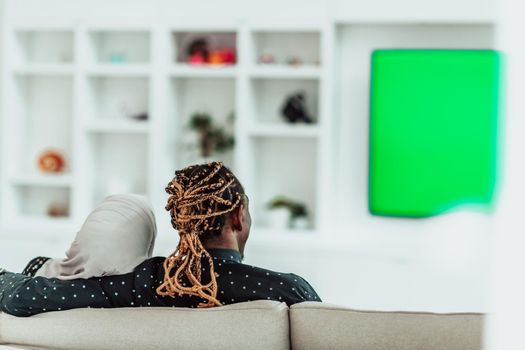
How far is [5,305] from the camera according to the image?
1896 mm

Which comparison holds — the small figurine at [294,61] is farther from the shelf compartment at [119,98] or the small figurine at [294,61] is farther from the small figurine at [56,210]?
the small figurine at [56,210]

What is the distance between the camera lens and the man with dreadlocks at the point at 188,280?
1912 millimetres

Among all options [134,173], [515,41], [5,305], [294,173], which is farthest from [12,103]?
[515,41]

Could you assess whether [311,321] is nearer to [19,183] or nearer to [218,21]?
[218,21]

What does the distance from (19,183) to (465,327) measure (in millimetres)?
4481

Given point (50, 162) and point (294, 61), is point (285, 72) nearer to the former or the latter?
point (294, 61)

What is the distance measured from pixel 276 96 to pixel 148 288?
3571 mm

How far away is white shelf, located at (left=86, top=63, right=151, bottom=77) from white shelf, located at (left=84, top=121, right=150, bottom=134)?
30 cm

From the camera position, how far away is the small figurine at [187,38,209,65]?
17.5ft

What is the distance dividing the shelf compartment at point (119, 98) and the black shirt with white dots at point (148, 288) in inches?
146

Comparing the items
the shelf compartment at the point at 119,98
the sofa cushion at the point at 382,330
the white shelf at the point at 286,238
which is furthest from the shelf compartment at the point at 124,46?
the sofa cushion at the point at 382,330

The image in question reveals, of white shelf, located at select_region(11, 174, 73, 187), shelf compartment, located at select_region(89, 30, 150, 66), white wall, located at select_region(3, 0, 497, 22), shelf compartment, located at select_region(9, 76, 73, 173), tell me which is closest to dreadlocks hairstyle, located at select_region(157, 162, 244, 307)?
white wall, located at select_region(3, 0, 497, 22)

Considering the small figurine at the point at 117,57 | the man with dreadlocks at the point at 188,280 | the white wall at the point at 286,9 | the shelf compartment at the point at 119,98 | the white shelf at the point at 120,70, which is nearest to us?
the man with dreadlocks at the point at 188,280

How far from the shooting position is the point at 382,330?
65.6 inches
